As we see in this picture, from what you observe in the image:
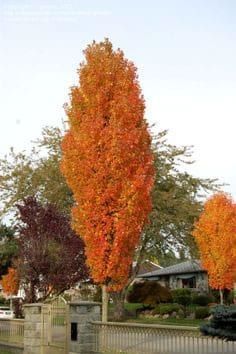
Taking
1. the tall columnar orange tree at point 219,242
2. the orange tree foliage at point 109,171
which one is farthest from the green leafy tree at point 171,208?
the orange tree foliage at point 109,171

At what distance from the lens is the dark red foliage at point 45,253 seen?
28000 mm

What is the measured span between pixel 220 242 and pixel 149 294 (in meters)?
10.4

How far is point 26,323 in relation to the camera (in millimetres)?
19969

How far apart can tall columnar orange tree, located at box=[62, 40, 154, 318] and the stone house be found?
41.2 metres

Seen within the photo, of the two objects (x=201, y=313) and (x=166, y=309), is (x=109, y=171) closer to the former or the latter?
(x=201, y=313)

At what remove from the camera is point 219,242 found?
136 ft

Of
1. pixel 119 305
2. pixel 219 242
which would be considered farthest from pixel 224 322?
pixel 219 242

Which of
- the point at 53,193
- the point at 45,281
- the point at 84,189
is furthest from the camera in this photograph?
the point at 53,193

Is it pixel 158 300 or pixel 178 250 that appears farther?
pixel 158 300

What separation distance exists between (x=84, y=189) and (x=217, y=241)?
21.4 metres

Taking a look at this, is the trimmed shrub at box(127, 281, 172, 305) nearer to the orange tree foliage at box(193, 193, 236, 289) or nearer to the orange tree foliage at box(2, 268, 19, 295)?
the orange tree foliage at box(193, 193, 236, 289)

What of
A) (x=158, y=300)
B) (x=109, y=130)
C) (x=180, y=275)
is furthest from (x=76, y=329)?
(x=180, y=275)

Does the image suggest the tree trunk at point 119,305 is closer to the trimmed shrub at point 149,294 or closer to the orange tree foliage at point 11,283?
the orange tree foliage at point 11,283

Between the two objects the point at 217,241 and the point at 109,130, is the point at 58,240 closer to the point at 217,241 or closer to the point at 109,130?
the point at 109,130
